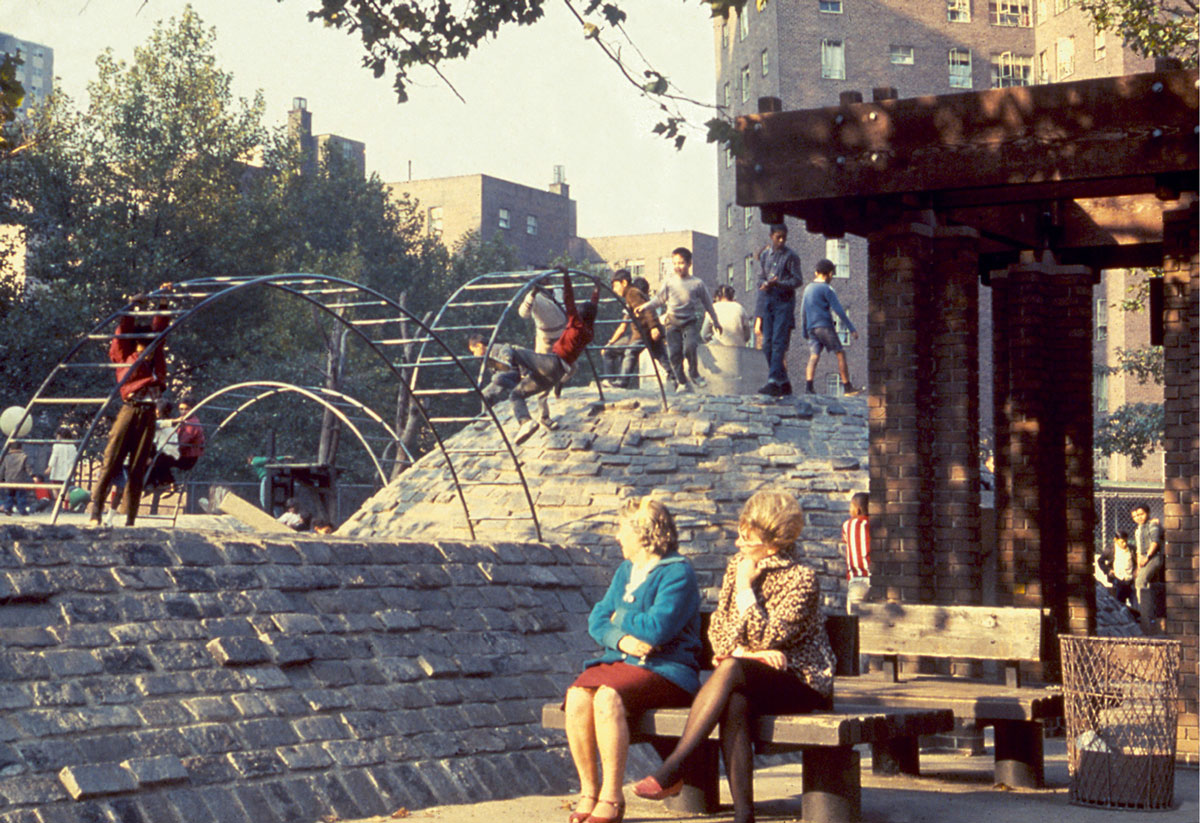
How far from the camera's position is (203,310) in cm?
3334

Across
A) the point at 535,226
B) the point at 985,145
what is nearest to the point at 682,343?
the point at 985,145

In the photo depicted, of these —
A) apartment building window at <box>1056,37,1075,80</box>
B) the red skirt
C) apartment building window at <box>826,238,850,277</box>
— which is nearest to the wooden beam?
the red skirt

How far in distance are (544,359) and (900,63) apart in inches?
1446

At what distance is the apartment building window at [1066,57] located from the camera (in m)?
49.2

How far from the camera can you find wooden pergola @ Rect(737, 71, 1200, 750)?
29.2 feet

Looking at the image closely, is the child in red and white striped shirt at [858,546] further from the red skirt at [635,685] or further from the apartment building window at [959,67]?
the apartment building window at [959,67]

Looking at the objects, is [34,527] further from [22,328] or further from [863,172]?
[22,328]

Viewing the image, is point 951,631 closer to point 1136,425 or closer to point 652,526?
point 652,526

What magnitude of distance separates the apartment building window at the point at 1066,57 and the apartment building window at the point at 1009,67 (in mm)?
1298

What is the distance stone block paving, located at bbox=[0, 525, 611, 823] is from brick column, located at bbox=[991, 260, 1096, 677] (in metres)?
3.47

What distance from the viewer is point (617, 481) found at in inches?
642

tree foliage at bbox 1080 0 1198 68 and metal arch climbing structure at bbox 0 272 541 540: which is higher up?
tree foliage at bbox 1080 0 1198 68

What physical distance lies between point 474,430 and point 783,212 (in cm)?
967

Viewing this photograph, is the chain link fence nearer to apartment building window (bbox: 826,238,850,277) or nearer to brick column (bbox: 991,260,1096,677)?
apartment building window (bbox: 826,238,850,277)
